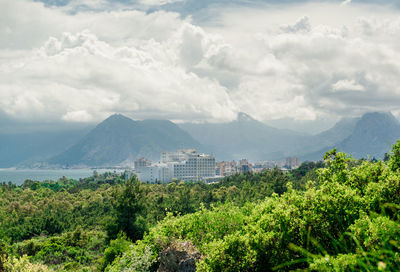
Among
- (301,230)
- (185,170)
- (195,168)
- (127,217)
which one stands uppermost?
(301,230)

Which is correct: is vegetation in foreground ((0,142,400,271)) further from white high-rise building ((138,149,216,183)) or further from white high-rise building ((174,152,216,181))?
white high-rise building ((138,149,216,183))

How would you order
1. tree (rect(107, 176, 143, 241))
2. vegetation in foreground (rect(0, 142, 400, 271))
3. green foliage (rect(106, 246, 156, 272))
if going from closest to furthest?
vegetation in foreground (rect(0, 142, 400, 271)) → green foliage (rect(106, 246, 156, 272)) → tree (rect(107, 176, 143, 241))

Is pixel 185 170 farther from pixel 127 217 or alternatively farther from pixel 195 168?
pixel 127 217

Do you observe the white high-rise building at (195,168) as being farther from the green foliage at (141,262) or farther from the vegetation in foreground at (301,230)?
the green foliage at (141,262)

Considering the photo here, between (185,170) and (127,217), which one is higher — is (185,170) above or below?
below

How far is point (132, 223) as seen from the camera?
1314 inches

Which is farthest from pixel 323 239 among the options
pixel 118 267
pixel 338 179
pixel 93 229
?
pixel 93 229

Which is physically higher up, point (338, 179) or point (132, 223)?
point (338, 179)

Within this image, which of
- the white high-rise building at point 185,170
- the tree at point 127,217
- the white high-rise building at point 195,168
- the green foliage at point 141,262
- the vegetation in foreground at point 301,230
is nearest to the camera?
the vegetation in foreground at point 301,230

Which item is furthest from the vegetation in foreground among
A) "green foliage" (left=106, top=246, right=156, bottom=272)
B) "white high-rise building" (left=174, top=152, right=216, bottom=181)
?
"white high-rise building" (left=174, top=152, right=216, bottom=181)

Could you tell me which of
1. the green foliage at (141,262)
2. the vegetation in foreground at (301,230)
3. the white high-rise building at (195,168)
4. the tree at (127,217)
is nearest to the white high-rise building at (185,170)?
the white high-rise building at (195,168)

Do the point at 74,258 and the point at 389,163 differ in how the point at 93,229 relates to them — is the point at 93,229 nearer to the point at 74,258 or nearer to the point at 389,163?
the point at 74,258

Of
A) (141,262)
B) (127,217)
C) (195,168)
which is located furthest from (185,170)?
(141,262)

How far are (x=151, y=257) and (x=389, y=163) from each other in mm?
8886
